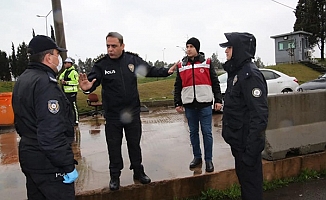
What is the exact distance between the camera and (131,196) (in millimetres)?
3832

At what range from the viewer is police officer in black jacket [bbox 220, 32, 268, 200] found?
2877 millimetres

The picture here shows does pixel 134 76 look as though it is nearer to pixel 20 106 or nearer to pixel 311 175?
pixel 20 106

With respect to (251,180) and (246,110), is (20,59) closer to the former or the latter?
(246,110)

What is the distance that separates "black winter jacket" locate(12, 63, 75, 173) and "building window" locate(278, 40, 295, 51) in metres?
35.5

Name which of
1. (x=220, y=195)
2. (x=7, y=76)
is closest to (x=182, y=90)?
(x=220, y=195)

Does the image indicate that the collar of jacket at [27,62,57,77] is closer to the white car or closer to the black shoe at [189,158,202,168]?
the black shoe at [189,158,202,168]

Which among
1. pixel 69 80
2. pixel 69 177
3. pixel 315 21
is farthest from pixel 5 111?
pixel 315 21

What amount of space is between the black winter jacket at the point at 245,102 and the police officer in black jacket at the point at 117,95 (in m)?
1.19

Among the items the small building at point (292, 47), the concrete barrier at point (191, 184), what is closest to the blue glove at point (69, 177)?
the concrete barrier at point (191, 184)

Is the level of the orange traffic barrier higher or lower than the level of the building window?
lower

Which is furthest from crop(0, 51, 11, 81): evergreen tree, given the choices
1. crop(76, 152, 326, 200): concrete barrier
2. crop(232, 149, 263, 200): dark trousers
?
crop(232, 149, 263, 200): dark trousers

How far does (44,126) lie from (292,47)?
35656 mm

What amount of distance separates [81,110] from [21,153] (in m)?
9.39

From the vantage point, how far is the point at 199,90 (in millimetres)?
4254
